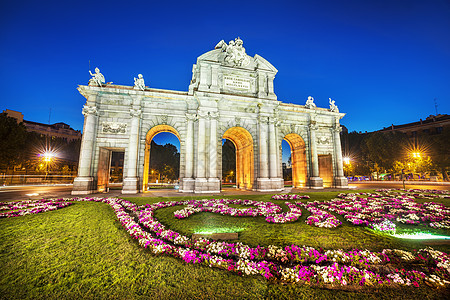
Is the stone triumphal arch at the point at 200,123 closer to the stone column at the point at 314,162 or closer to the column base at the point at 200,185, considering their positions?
the column base at the point at 200,185

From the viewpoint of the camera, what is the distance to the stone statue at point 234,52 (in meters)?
21.6

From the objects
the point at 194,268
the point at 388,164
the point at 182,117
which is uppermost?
the point at 182,117

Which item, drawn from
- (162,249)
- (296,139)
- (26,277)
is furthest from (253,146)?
(26,277)

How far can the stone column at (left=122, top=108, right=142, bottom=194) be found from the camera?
1832 centimetres

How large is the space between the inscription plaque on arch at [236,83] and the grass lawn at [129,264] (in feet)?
57.0

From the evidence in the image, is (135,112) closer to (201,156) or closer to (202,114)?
(202,114)

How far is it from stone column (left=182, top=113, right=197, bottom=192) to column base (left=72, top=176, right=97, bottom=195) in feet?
29.0

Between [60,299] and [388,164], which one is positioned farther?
[388,164]

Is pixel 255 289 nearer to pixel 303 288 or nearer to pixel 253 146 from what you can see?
pixel 303 288

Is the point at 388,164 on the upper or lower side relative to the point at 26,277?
upper

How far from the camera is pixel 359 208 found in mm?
10531

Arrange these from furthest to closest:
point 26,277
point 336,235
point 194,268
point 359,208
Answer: point 359,208
point 336,235
point 194,268
point 26,277

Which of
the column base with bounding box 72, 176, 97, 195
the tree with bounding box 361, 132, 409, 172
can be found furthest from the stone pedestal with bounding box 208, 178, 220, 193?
the tree with bounding box 361, 132, 409, 172

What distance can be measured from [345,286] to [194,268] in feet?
10.9
